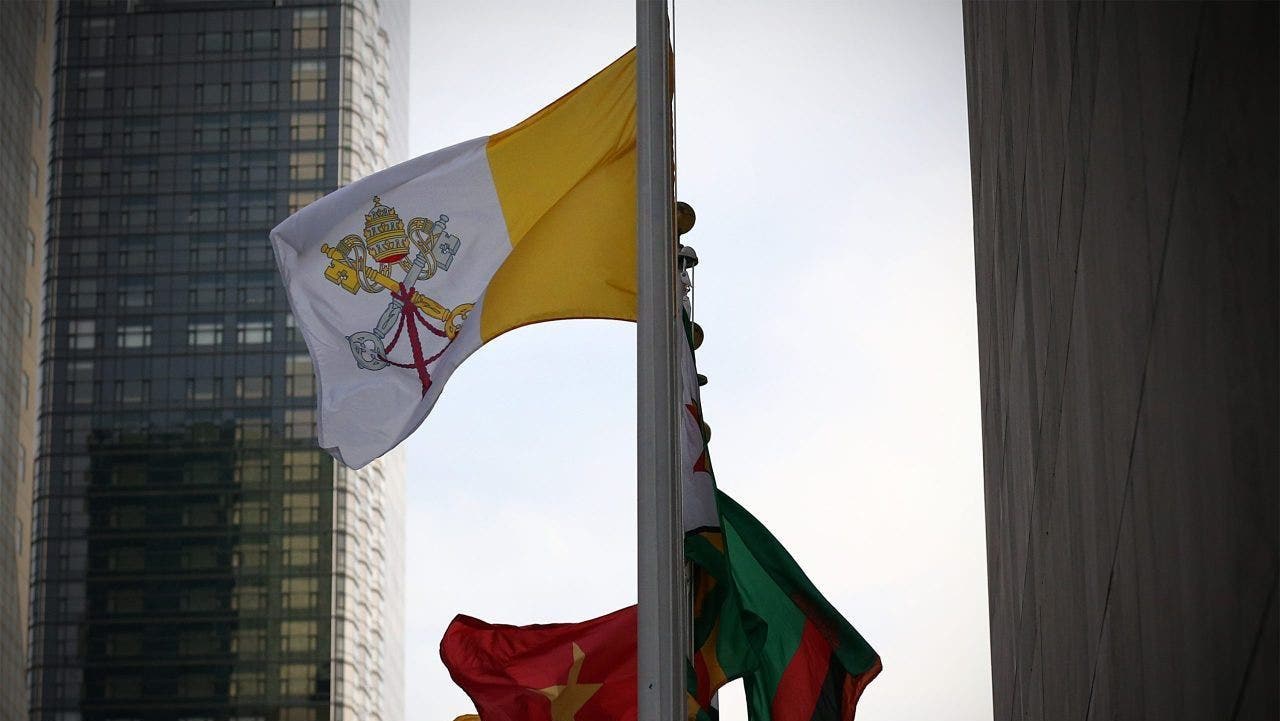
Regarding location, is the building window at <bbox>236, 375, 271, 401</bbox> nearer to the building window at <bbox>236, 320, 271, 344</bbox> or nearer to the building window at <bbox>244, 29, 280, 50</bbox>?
the building window at <bbox>236, 320, 271, 344</bbox>

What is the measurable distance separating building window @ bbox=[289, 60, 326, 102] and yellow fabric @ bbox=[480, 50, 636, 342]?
11093 cm

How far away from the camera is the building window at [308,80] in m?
120

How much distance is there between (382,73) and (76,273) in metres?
24.2

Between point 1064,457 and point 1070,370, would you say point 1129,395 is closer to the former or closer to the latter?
point 1070,370

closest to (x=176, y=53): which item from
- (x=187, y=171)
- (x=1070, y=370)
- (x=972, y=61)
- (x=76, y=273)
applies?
(x=187, y=171)

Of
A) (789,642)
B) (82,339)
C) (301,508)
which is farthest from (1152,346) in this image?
(82,339)

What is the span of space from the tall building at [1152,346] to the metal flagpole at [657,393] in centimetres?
203

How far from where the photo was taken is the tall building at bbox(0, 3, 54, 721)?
105 meters

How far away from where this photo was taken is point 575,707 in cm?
1283

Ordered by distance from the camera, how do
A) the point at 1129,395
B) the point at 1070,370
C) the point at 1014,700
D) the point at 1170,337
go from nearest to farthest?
the point at 1170,337
the point at 1129,395
the point at 1070,370
the point at 1014,700

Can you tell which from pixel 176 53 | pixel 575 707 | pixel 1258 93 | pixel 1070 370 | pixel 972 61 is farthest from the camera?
pixel 176 53

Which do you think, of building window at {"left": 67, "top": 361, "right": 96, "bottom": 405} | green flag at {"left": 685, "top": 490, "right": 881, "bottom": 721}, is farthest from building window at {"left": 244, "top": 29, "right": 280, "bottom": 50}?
green flag at {"left": 685, "top": 490, "right": 881, "bottom": 721}

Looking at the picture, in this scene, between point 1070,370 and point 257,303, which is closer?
point 1070,370

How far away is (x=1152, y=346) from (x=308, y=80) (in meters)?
118
